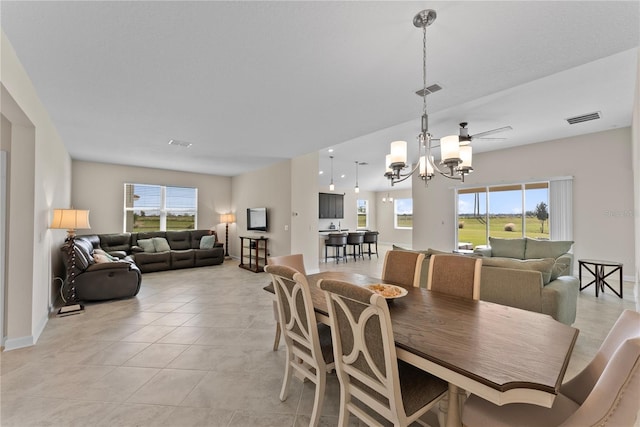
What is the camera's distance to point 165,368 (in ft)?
7.57

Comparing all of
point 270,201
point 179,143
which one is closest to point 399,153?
point 179,143

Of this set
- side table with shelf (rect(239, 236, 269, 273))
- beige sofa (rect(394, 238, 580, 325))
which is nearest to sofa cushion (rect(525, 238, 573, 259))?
beige sofa (rect(394, 238, 580, 325))

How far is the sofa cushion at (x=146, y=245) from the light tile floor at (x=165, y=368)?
8.65 feet

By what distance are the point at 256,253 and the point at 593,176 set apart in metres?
7.22

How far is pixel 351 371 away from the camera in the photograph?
142 centimetres

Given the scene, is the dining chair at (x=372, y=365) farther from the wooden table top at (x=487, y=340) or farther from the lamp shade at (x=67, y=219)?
the lamp shade at (x=67, y=219)

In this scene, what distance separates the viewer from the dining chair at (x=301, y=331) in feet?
5.32

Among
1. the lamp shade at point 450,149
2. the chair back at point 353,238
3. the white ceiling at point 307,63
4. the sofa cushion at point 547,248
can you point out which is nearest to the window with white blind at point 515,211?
the sofa cushion at point 547,248

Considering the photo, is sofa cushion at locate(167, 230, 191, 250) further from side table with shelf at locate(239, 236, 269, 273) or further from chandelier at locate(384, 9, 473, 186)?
chandelier at locate(384, 9, 473, 186)

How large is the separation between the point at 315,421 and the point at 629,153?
6.96 meters

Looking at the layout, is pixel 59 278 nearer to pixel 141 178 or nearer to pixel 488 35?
pixel 141 178

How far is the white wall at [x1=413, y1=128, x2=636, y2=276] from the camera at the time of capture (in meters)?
4.84

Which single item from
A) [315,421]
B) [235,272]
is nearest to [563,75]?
Result: [315,421]

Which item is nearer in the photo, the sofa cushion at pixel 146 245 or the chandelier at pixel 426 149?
the chandelier at pixel 426 149
